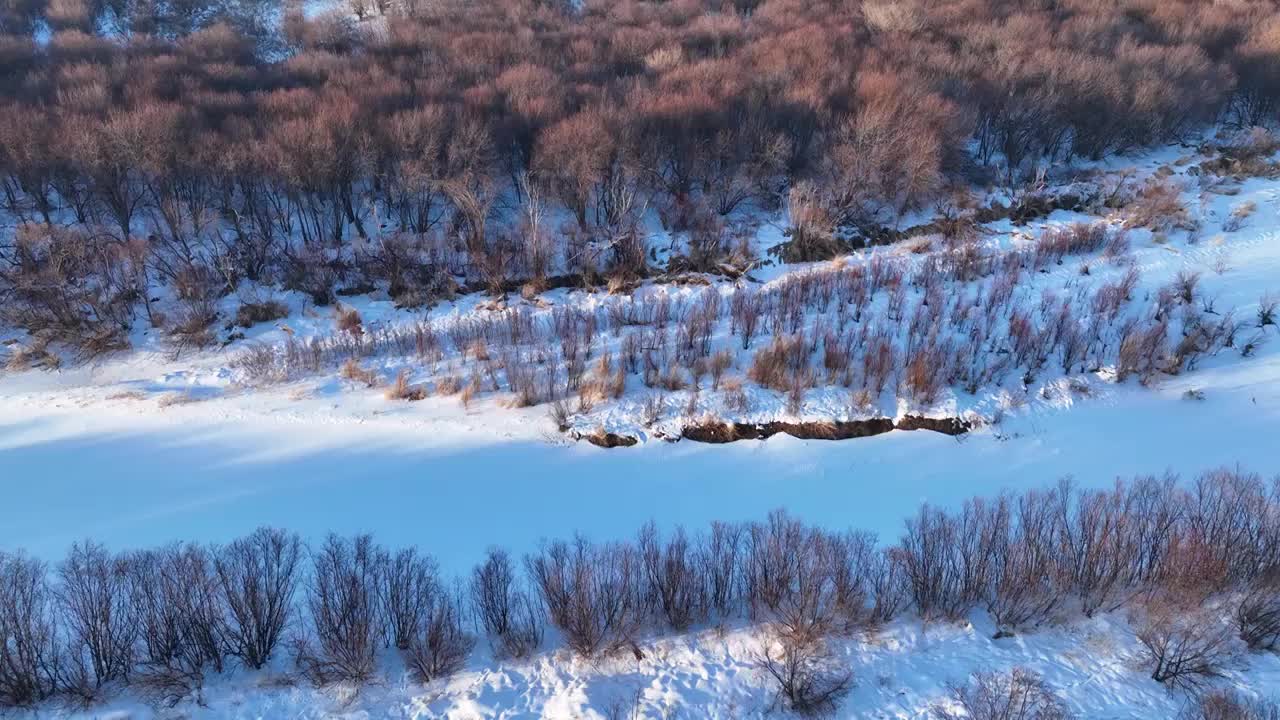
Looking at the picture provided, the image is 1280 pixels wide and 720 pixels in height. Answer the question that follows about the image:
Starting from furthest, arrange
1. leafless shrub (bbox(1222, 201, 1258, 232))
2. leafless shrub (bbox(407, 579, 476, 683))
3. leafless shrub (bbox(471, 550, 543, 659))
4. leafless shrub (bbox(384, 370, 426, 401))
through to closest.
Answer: leafless shrub (bbox(1222, 201, 1258, 232)) → leafless shrub (bbox(384, 370, 426, 401)) → leafless shrub (bbox(471, 550, 543, 659)) → leafless shrub (bbox(407, 579, 476, 683))

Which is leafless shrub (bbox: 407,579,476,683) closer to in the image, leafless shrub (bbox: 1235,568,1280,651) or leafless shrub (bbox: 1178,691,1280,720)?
leafless shrub (bbox: 1178,691,1280,720)

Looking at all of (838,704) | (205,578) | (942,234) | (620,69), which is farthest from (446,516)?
(620,69)

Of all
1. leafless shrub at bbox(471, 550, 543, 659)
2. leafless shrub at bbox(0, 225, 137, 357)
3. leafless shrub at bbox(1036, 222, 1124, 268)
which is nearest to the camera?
leafless shrub at bbox(471, 550, 543, 659)

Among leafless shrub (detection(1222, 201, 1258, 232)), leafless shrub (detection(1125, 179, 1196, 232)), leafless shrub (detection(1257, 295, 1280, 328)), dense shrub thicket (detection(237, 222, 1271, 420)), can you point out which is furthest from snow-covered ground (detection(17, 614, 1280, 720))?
leafless shrub (detection(1222, 201, 1258, 232))

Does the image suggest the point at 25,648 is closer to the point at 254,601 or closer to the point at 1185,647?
the point at 254,601

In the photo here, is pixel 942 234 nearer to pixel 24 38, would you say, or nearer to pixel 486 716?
pixel 486 716

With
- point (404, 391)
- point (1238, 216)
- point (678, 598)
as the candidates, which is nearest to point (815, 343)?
point (678, 598)
